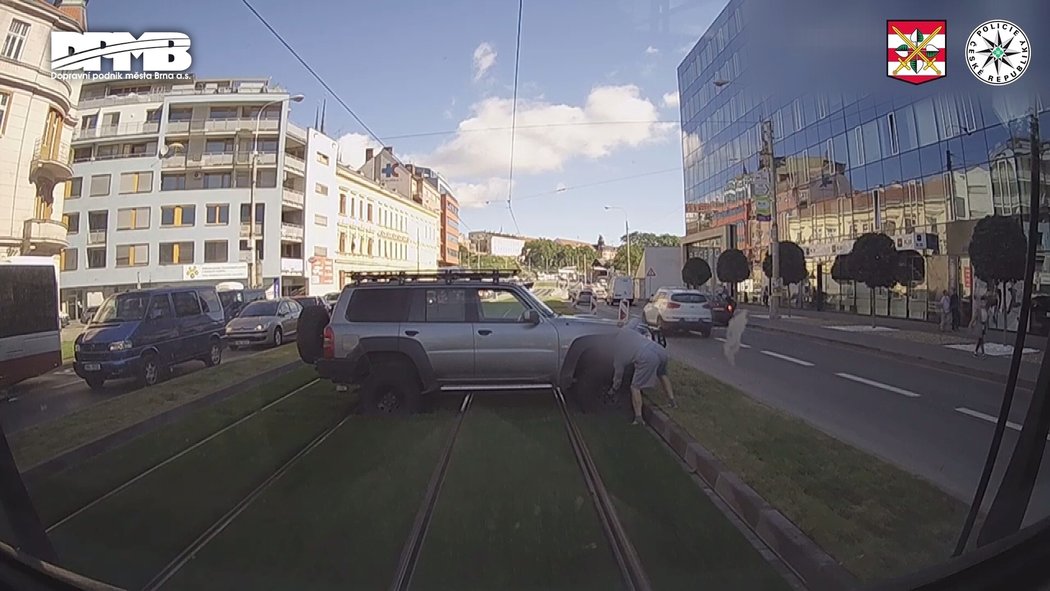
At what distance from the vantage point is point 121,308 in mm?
6402

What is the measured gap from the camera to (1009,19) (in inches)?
114

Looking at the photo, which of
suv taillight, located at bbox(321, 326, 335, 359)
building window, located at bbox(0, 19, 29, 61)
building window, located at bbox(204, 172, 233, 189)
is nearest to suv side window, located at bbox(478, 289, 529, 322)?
suv taillight, located at bbox(321, 326, 335, 359)

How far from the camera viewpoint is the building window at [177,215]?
5102 mm

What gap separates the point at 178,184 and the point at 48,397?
1.96 m

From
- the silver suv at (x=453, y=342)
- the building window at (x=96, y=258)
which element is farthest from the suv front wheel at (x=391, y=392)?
the building window at (x=96, y=258)

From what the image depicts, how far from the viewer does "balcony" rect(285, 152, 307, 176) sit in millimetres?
6281

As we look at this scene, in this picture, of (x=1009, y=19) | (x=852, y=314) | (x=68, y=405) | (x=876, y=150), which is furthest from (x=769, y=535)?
(x=852, y=314)

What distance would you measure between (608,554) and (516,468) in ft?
6.76

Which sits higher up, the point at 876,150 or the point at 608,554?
the point at 876,150

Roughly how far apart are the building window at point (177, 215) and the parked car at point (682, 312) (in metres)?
10.9

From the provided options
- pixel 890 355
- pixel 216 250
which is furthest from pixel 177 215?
pixel 890 355

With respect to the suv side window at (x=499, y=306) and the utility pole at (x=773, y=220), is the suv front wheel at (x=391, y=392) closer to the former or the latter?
the suv side window at (x=499, y=306)

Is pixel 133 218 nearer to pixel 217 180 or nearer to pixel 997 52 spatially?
pixel 217 180

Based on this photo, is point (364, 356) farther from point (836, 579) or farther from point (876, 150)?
point (876, 150)
